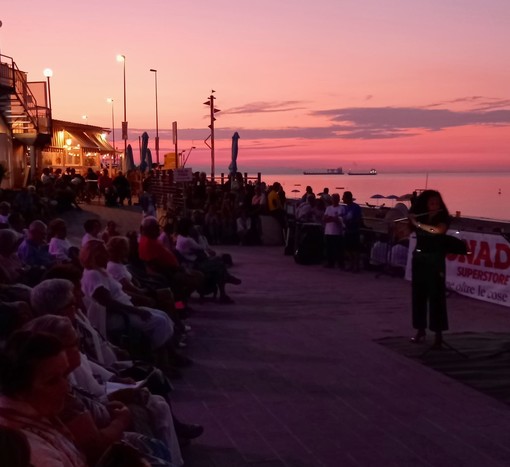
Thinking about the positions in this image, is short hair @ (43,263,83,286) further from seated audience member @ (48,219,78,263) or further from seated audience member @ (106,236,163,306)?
seated audience member @ (48,219,78,263)

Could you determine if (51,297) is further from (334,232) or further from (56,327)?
(334,232)

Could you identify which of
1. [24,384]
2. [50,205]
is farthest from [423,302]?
[50,205]

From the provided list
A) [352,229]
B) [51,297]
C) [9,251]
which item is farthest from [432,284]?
[352,229]

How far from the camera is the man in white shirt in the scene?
15859mm

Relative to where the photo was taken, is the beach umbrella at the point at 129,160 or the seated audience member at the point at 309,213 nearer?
the seated audience member at the point at 309,213

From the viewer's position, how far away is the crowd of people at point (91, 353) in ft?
8.96

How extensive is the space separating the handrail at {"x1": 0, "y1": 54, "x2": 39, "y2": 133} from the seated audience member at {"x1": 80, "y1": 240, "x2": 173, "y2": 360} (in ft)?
76.4

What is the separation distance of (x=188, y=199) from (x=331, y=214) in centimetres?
918

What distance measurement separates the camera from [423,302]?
8430 mm

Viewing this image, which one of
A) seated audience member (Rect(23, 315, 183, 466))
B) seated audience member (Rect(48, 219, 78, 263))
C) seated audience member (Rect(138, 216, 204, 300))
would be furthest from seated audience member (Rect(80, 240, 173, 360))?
seated audience member (Rect(48, 219, 78, 263))

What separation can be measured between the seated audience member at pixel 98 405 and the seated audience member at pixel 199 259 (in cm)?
637

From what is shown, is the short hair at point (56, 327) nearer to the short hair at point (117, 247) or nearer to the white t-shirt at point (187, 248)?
the short hair at point (117, 247)

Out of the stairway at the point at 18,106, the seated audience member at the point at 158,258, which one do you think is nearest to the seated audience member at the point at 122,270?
the seated audience member at the point at 158,258

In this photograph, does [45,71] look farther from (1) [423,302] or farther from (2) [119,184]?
(1) [423,302]
